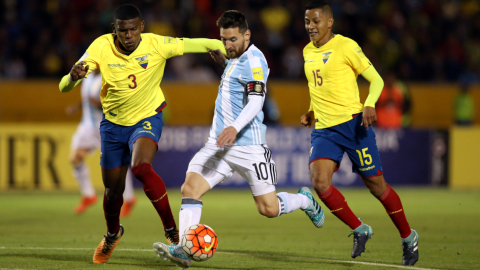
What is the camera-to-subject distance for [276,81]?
51.9 feet

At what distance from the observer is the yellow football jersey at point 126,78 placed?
19.5 feet

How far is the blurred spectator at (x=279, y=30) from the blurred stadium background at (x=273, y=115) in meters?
0.03

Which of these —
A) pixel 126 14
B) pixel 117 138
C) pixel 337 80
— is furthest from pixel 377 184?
pixel 126 14

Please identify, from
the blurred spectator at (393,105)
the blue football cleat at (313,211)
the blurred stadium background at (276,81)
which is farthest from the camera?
the blurred spectator at (393,105)

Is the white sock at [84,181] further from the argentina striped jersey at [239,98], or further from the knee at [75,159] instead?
the argentina striped jersey at [239,98]

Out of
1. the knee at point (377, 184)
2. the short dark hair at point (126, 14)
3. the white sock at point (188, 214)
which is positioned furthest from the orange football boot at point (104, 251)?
the knee at point (377, 184)

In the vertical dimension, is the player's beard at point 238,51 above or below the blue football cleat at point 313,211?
above

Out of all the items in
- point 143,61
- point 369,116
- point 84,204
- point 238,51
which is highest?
point 238,51

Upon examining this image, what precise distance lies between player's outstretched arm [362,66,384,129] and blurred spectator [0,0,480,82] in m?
9.87

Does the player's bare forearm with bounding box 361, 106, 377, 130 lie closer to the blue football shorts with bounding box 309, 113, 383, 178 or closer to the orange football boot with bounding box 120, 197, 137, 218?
the blue football shorts with bounding box 309, 113, 383, 178

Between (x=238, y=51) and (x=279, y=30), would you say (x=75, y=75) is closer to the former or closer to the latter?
(x=238, y=51)

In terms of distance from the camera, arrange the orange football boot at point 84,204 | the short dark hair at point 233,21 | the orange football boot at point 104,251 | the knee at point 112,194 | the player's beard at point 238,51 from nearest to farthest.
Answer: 1. the short dark hair at point 233,21
2. the player's beard at point 238,51
3. the orange football boot at point 104,251
4. the knee at point 112,194
5. the orange football boot at point 84,204

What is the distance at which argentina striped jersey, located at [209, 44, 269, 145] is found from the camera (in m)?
5.64

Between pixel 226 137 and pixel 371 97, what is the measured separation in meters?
1.56
